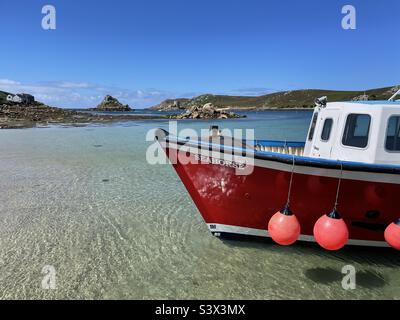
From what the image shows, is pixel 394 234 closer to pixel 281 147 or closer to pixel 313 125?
pixel 313 125

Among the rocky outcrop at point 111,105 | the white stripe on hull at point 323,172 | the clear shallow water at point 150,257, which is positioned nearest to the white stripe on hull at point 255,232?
the clear shallow water at point 150,257

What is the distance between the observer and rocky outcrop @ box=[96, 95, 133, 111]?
161 metres

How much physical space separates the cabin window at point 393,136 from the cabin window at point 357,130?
0.39 meters

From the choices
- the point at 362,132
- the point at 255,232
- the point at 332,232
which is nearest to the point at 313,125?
the point at 362,132

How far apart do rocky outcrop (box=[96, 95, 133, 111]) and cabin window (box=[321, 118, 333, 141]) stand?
156 m

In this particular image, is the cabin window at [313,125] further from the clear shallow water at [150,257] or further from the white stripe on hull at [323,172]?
the clear shallow water at [150,257]

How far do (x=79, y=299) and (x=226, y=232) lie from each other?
10.5 feet

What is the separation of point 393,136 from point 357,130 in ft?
2.34

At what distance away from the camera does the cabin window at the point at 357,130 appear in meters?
6.97

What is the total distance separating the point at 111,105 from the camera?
171m

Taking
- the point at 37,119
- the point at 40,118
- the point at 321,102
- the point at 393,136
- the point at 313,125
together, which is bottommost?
the point at 393,136

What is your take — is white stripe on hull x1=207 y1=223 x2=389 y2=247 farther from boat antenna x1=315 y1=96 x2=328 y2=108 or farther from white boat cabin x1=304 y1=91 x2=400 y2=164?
boat antenna x1=315 y1=96 x2=328 y2=108
